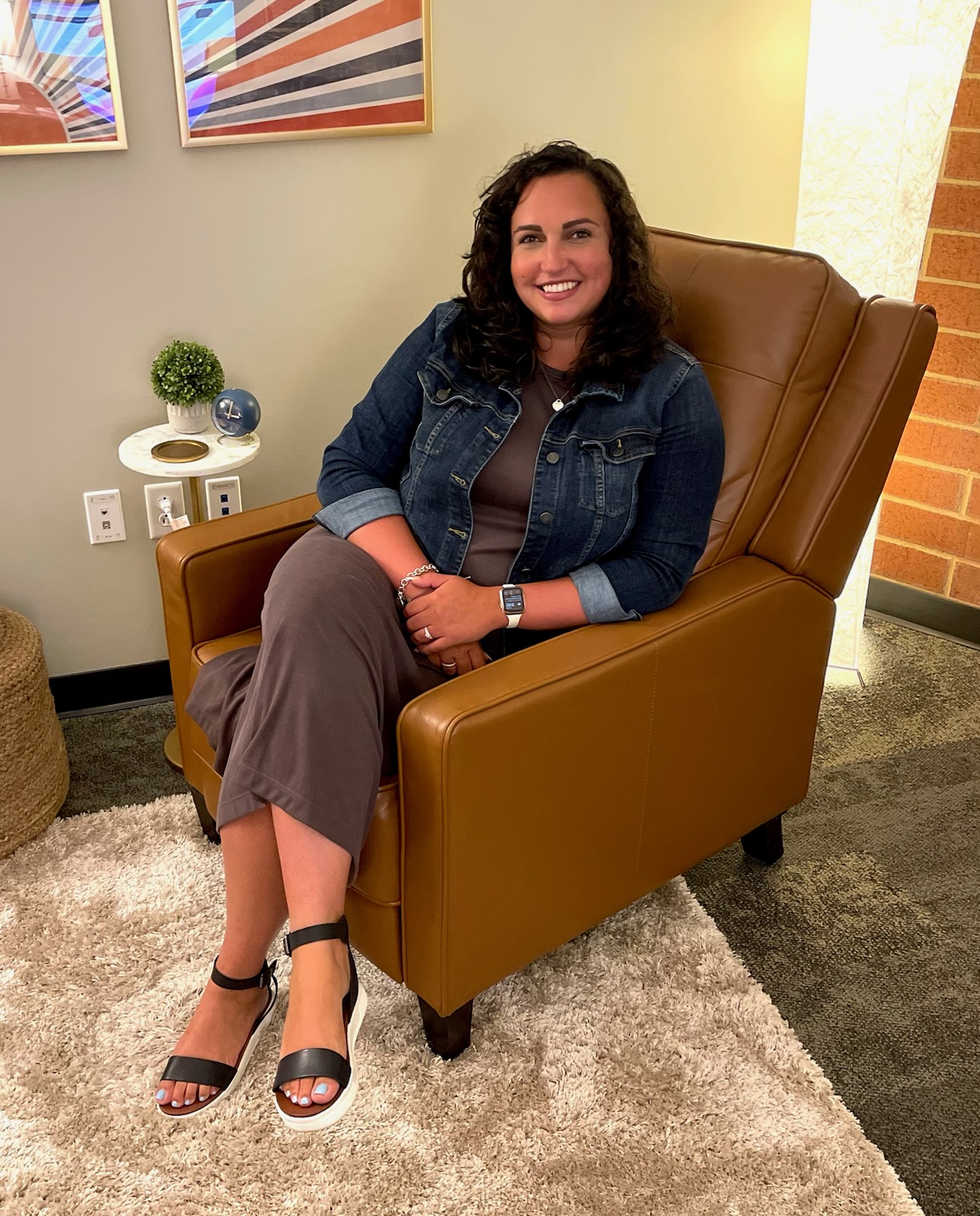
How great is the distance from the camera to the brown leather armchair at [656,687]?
1.44 metres

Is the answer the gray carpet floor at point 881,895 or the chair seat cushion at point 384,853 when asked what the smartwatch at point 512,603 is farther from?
the gray carpet floor at point 881,895

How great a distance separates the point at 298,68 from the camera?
208 centimetres

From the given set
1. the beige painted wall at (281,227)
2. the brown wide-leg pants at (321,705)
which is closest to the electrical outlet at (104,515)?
the beige painted wall at (281,227)

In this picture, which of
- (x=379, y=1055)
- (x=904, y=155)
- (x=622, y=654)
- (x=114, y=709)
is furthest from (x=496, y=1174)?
(x=904, y=155)

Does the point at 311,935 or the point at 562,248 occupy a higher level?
the point at 562,248

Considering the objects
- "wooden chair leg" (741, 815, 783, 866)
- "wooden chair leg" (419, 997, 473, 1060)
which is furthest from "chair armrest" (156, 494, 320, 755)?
"wooden chair leg" (741, 815, 783, 866)

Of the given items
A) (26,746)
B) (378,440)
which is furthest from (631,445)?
(26,746)

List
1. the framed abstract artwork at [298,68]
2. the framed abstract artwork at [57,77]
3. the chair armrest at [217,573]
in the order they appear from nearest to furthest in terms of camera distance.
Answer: the chair armrest at [217,573] → the framed abstract artwork at [57,77] → the framed abstract artwork at [298,68]

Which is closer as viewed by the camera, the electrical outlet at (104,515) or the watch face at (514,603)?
the watch face at (514,603)

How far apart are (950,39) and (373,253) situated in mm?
1137

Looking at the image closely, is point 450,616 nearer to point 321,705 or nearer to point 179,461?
point 321,705

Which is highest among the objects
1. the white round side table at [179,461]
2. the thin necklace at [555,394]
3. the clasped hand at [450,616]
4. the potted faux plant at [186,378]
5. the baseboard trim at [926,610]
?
the thin necklace at [555,394]

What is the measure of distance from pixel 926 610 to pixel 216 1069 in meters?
2.02

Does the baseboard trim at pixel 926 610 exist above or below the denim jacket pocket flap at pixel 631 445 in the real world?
below
